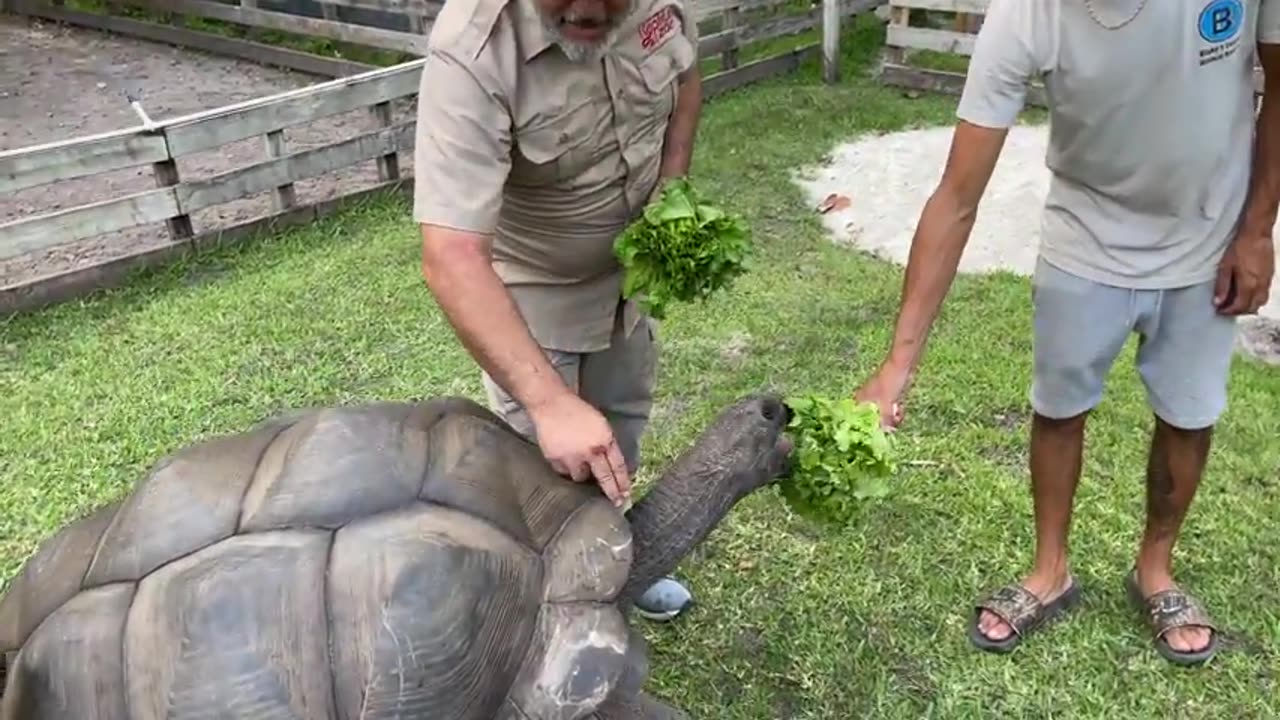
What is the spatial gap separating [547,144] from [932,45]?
588cm

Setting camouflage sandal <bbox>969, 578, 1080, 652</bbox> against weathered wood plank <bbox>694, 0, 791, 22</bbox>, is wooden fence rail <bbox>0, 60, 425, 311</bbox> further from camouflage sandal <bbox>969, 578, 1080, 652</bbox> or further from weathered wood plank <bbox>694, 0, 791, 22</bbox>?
camouflage sandal <bbox>969, 578, 1080, 652</bbox>

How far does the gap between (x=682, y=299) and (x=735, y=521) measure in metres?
1.19

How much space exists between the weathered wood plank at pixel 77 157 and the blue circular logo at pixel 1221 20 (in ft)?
13.8

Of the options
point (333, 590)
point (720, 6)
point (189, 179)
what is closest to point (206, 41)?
point (189, 179)

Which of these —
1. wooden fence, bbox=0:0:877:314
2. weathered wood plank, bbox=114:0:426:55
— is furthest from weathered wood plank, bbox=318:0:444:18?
wooden fence, bbox=0:0:877:314

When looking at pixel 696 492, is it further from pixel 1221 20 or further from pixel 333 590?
pixel 1221 20

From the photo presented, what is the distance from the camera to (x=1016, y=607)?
282 centimetres

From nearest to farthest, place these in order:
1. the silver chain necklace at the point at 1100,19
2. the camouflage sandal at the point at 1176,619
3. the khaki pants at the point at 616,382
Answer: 1. the silver chain necklace at the point at 1100,19
2. the khaki pants at the point at 616,382
3. the camouflage sandal at the point at 1176,619

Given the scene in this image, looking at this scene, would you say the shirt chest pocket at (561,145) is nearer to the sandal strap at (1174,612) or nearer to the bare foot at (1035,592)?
the bare foot at (1035,592)

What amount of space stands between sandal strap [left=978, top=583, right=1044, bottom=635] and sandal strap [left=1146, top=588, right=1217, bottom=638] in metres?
0.26

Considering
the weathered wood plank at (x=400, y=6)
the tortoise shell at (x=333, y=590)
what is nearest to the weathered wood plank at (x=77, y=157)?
the weathered wood plank at (x=400, y=6)

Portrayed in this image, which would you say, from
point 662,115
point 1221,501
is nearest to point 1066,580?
point 1221,501

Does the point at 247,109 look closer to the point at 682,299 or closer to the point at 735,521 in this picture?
the point at 735,521

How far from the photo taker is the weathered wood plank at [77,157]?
4680 mm
